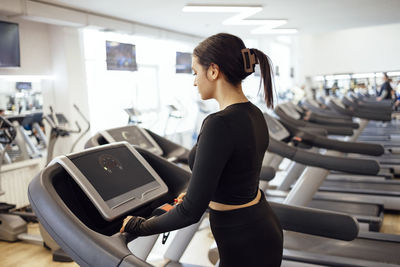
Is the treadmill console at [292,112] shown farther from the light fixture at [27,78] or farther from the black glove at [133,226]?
the black glove at [133,226]

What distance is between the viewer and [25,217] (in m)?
4.36

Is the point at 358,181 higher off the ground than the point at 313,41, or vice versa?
the point at 313,41

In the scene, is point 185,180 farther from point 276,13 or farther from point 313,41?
point 313,41

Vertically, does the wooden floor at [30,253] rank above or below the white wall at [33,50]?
below

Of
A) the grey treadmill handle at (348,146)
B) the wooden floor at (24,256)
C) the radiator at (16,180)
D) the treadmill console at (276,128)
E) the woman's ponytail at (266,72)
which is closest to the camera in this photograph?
the woman's ponytail at (266,72)

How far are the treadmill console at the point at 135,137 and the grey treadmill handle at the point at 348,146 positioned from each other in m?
1.42

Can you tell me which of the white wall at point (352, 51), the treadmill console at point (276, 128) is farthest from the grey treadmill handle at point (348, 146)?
the white wall at point (352, 51)

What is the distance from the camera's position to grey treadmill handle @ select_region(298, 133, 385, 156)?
10.6ft

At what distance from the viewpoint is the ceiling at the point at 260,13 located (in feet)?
17.9

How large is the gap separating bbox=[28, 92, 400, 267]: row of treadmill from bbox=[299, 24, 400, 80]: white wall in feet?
38.5

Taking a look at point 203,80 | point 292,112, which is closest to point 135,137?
point 203,80

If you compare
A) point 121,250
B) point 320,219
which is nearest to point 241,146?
point 121,250

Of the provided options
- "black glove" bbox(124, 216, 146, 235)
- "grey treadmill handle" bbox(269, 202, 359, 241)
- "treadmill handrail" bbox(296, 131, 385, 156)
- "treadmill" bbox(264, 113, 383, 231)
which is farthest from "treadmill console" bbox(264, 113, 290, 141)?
"black glove" bbox(124, 216, 146, 235)

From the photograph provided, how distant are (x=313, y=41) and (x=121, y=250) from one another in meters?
17.3
